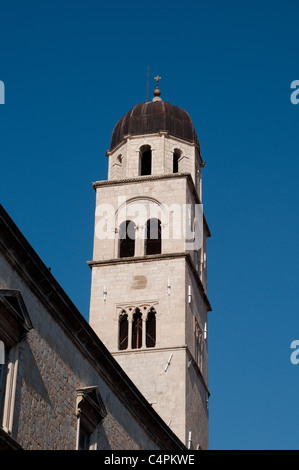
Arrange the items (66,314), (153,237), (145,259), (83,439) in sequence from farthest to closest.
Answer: (153,237), (145,259), (83,439), (66,314)

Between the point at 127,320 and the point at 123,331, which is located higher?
the point at 127,320

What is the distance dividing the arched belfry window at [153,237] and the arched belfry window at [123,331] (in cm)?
365

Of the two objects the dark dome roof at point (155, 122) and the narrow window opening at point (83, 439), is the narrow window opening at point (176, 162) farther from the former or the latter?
the narrow window opening at point (83, 439)

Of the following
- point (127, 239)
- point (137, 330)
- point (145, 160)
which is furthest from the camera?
point (145, 160)

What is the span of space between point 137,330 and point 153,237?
16.0 ft

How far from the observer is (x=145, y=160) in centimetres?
4722

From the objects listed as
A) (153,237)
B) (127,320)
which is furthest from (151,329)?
(153,237)

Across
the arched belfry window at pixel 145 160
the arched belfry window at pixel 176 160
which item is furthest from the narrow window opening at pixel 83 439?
the arched belfry window at pixel 176 160

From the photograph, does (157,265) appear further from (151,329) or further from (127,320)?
(151,329)

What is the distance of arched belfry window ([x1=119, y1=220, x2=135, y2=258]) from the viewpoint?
43438mm

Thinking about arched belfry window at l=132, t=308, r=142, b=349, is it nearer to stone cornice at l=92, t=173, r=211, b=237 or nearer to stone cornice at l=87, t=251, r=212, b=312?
stone cornice at l=87, t=251, r=212, b=312

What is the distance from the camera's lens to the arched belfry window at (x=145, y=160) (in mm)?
46375

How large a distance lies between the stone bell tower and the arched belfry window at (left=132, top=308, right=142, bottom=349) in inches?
1.7
